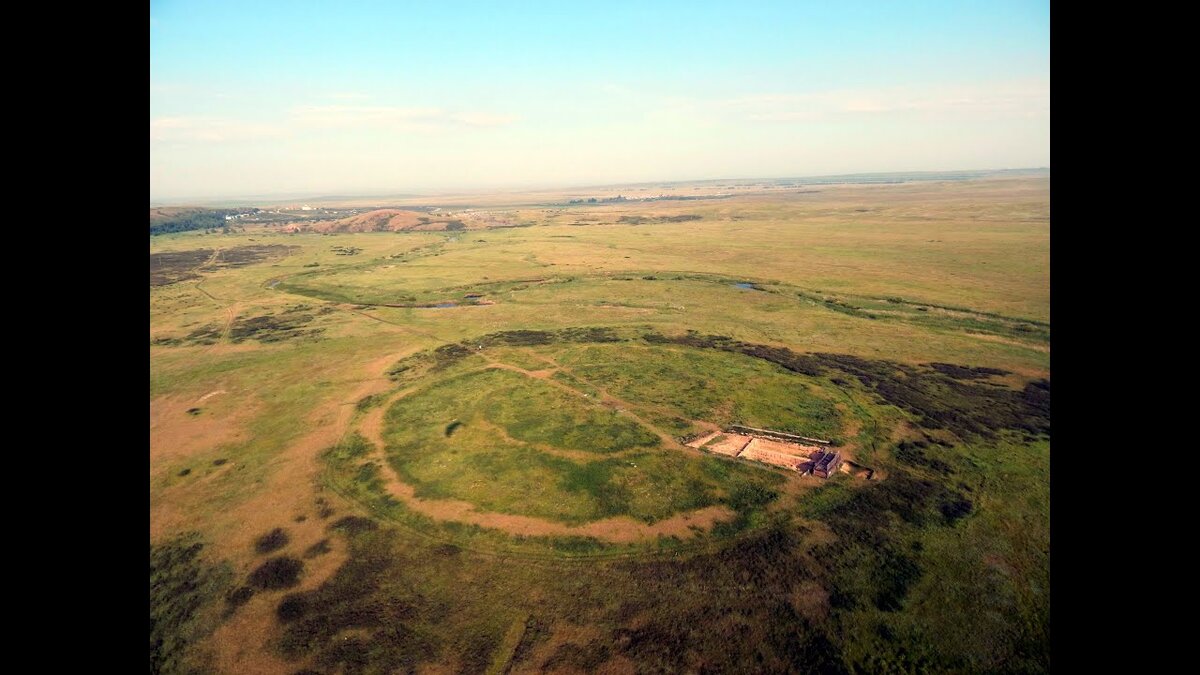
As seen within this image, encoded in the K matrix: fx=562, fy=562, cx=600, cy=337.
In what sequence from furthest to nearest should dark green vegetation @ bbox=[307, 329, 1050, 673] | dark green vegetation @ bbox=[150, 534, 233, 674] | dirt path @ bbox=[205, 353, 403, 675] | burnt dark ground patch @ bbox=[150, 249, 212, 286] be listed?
burnt dark ground patch @ bbox=[150, 249, 212, 286], dark green vegetation @ bbox=[150, 534, 233, 674], dirt path @ bbox=[205, 353, 403, 675], dark green vegetation @ bbox=[307, 329, 1050, 673]

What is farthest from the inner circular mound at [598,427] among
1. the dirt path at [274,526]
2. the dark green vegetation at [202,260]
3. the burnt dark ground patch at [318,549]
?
the dark green vegetation at [202,260]

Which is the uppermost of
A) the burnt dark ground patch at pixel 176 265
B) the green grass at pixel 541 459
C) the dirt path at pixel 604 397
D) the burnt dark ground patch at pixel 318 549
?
the burnt dark ground patch at pixel 176 265

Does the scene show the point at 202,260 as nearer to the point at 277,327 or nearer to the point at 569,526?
the point at 277,327

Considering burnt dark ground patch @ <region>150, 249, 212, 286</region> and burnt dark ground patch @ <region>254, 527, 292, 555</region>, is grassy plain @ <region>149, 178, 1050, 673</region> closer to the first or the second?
burnt dark ground patch @ <region>254, 527, 292, 555</region>

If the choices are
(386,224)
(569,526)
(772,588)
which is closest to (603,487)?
(569,526)

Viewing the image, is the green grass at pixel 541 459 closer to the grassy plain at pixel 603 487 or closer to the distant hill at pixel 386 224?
the grassy plain at pixel 603 487

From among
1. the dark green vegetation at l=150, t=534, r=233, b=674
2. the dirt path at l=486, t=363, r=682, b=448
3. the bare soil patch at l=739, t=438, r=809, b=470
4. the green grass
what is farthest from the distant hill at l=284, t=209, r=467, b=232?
the dark green vegetation at l=150, t=534, r=233, b=674
